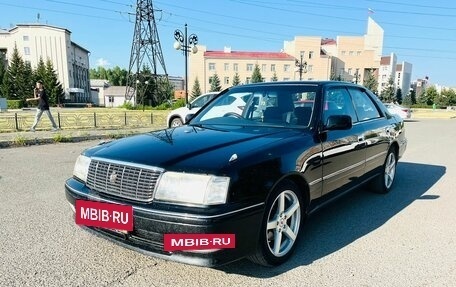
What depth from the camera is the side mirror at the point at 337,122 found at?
11.0ft

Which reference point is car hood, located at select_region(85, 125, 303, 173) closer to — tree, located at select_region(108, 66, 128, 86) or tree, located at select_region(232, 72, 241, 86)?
tree, located at select_region(232, 72, 241, 86)

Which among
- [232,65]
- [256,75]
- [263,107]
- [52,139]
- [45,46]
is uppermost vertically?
[45,46]

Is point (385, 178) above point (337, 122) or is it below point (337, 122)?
below

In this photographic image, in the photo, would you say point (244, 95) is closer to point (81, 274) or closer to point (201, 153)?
point (201, 153)

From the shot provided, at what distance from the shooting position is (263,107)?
151 inches

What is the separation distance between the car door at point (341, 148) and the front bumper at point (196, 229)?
120 centimetres

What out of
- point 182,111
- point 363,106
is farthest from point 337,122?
point 182,111

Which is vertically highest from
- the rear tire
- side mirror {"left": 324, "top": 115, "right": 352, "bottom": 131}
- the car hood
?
side mirror {"left": 324, "top": 115, "right": 352, "bottom": 131}

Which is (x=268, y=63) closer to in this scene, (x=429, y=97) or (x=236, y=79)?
(x=236, y=79)

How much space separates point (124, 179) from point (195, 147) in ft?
1.95

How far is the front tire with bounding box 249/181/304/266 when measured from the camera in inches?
105

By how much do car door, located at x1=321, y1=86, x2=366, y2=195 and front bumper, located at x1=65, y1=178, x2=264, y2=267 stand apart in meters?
1.20

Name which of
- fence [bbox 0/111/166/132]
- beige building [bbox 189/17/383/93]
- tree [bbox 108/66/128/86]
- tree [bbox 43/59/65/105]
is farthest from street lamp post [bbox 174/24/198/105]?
tree [bbox 108/66/128/86]

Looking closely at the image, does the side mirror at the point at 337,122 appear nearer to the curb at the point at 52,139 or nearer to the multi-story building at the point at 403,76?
the curb at the point at 52,139
